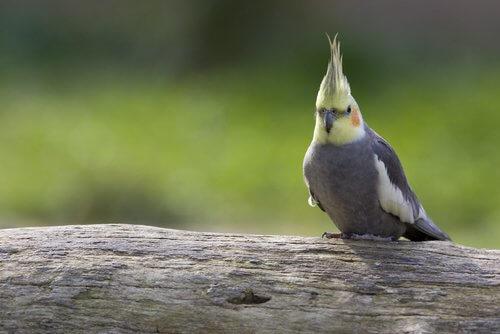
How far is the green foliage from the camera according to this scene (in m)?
9.45

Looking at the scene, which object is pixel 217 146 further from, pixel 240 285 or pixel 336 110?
pixel 240 285

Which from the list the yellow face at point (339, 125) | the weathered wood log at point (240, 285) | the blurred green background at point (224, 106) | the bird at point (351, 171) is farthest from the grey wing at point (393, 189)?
the blurred green background at point (224, 106)

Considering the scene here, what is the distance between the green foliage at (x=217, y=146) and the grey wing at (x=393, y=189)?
147 inches

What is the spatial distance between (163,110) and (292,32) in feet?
7.16

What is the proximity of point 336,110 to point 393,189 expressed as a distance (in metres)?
0.49

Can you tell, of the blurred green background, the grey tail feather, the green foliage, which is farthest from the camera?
the blurred green background

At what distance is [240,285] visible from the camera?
13.8 feet

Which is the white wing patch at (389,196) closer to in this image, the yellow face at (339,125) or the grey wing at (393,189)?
the grey wing at (393,189)

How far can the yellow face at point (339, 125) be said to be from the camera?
4.53 meters

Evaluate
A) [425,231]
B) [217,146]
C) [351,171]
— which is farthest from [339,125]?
[217,146]

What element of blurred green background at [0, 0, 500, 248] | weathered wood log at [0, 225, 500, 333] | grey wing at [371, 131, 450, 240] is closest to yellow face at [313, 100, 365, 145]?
grey wing at [371, 131, 450, 240]

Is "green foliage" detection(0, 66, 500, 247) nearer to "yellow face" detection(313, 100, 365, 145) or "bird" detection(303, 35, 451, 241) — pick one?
"bird" detection(303, 35, 451, 241)

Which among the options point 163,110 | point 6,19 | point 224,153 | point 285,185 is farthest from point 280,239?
point 6,19

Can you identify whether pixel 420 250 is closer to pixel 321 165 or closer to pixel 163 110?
pixel 321 165
